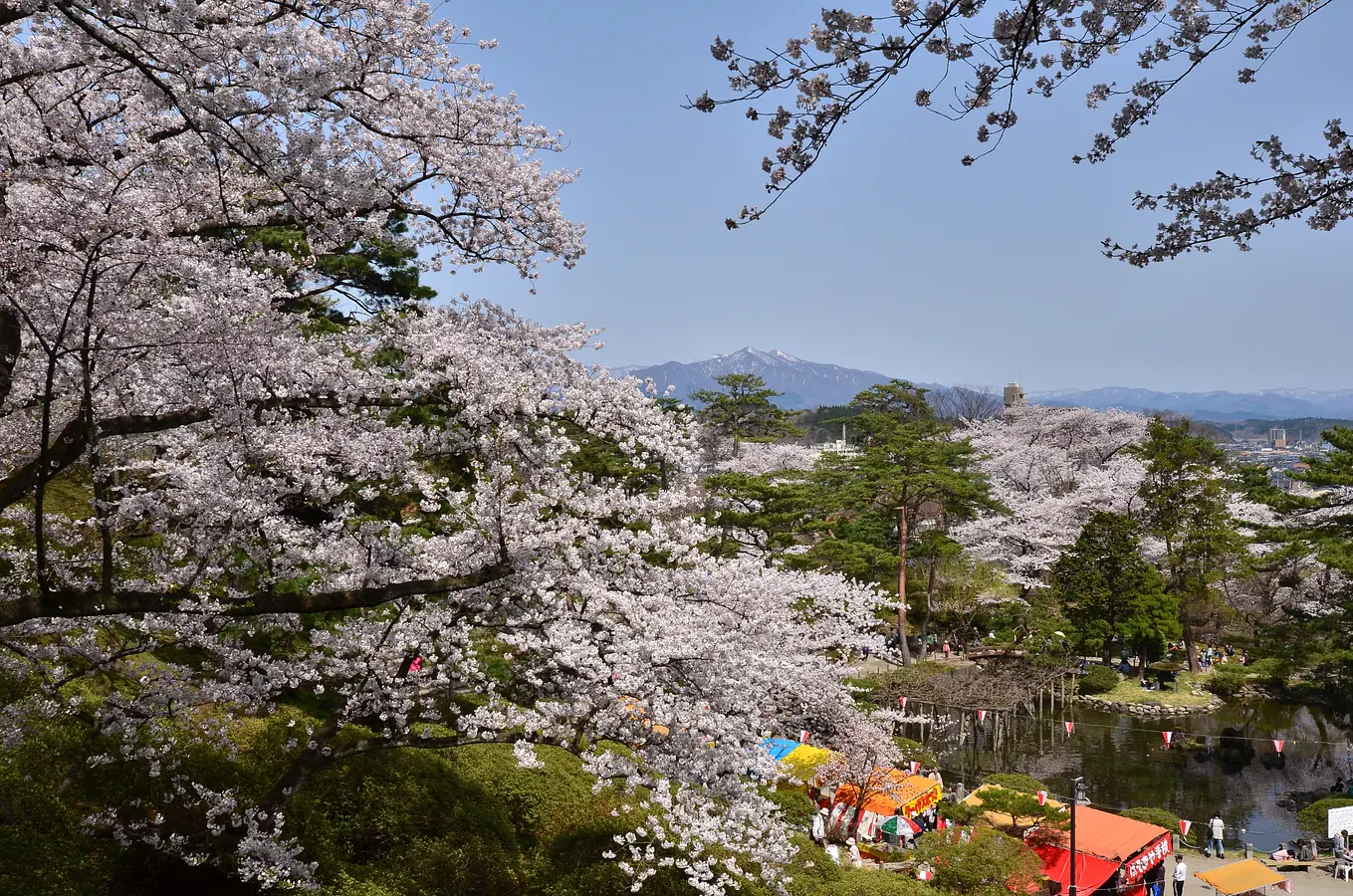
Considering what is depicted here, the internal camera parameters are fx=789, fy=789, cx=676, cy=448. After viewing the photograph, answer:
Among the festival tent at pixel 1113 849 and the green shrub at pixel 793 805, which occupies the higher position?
the green shrub at pixel 793 805

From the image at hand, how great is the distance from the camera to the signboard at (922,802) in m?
12.5

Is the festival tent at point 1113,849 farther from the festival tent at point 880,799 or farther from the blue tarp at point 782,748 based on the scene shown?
the blue tarp at point 782,748

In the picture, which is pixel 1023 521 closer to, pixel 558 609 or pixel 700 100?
pixel 558 609

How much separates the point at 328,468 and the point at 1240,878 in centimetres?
1281

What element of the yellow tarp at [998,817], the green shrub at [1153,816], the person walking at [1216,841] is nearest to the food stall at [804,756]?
the yellow tarp at [998,817]

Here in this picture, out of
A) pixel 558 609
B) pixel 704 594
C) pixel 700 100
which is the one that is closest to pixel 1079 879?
pixel 704 594

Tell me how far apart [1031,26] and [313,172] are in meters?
3.72

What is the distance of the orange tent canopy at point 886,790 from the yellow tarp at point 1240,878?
381cm

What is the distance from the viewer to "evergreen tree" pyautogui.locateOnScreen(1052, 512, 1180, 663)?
22.2 meters

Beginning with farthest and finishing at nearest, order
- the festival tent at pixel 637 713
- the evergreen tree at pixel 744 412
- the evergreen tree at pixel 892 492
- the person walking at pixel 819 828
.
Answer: the evergreen tree at pixel 744 412
the evergreen tree at pixel 892 492
the person walking at pixel 819 828
the festival tent at pixel 637 713

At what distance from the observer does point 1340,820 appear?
12750mm

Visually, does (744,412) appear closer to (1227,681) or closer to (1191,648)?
(1191,648)

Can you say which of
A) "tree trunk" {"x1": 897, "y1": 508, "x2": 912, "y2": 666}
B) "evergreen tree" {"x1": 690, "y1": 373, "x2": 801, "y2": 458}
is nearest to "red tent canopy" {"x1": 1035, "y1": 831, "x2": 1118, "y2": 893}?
"tree trunk" {"x1": 897, "y1": 508, "x2": 912, "y2": 666}

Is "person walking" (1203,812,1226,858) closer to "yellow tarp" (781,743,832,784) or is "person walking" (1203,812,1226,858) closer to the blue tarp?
"yellow tarp" (781,743,832,784)
